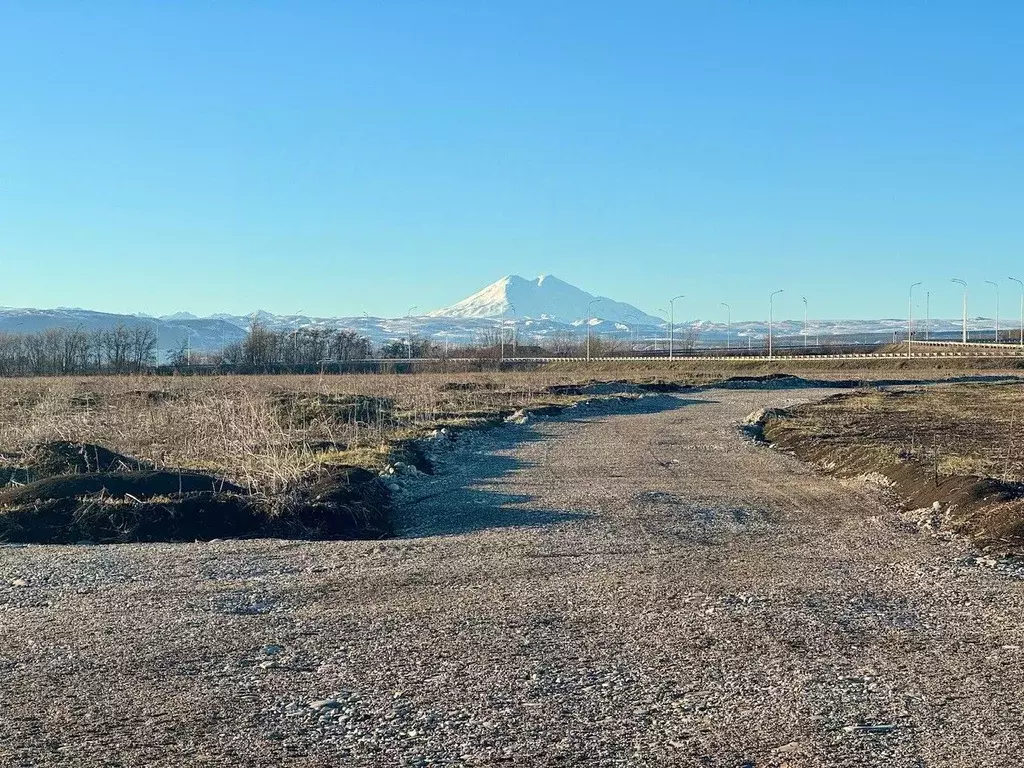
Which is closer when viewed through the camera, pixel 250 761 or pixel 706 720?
pixel 250 761

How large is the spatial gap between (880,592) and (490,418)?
2459cm

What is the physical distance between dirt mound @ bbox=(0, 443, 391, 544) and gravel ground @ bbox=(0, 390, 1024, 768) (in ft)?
3.44

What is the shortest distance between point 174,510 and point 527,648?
7.32m

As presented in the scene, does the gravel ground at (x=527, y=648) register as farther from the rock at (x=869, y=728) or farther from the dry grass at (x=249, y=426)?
the dry grass at (x=249, y=426)

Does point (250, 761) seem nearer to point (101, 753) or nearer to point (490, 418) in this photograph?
point (101, 753)

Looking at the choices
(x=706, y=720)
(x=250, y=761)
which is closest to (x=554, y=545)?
(x=706, y=720)

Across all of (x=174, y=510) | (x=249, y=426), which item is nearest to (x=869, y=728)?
(x=174, y=510)

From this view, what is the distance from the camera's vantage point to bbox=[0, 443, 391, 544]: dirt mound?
42.4 ft

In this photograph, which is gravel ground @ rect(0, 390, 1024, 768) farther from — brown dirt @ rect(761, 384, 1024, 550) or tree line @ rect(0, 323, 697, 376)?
tree line @ rect(0, 323, 697, 376)

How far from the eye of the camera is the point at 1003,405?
39969mm

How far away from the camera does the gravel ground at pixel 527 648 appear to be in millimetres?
5691

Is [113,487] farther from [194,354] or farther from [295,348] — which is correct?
[194,354]

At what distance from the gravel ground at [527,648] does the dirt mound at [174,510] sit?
1.05m

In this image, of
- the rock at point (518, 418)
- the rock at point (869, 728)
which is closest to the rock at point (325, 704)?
the rock at point (869, 728)
